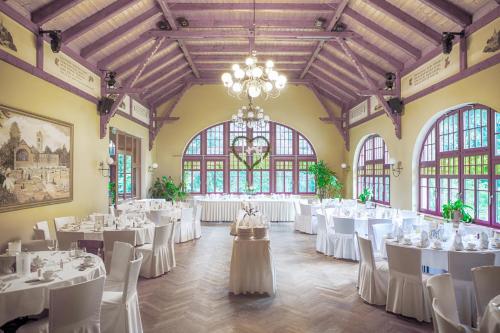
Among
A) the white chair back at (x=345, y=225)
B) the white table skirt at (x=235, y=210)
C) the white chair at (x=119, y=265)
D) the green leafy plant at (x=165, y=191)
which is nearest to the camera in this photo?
the white chair at (x=119, y=265)

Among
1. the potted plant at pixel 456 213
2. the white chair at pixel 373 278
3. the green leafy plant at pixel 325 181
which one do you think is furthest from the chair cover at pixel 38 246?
the green leafy plant at pixel 325 181

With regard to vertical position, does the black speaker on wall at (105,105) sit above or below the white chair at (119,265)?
above

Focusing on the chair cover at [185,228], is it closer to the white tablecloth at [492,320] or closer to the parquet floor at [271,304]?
the parquet floor at [271,304]

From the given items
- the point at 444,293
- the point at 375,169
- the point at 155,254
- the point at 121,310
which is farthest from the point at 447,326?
the point at 375,169

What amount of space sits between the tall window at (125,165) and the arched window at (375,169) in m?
7.82

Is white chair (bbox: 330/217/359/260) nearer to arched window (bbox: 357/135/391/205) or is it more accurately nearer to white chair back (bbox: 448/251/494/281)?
white chair back (bbox: 448/251/494/281)

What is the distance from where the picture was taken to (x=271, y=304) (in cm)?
446

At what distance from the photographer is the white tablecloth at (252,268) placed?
4.64 metres

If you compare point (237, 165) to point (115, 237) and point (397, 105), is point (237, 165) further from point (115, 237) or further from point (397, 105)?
point (115, 237)

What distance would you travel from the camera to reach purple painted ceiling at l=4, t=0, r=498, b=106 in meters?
6.04

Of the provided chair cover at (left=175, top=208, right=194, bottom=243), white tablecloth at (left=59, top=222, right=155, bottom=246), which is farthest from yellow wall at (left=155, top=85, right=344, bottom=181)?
white tablecloth at (left=59, top=222, right=155, bottom=246)

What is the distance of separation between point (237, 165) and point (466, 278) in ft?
34.2

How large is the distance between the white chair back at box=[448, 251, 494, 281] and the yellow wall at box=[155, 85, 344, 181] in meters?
9.75

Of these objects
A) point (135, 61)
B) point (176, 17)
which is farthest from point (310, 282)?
point (135, 61)
